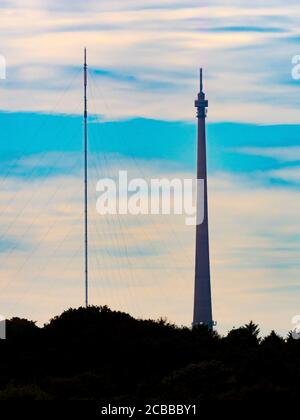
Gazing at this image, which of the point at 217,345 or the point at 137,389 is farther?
the point at 217,345

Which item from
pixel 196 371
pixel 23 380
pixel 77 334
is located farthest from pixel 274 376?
pixel 77 334
